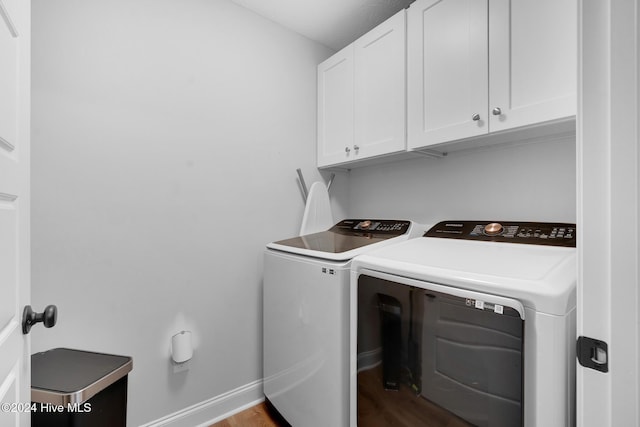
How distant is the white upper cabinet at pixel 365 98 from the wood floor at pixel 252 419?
170 cm

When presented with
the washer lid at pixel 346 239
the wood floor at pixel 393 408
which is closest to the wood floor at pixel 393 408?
the wood floor at pixel 393 408

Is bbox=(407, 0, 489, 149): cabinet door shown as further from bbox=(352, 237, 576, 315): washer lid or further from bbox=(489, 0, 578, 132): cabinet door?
bbox=(352, 237, 576, 315): washer lid

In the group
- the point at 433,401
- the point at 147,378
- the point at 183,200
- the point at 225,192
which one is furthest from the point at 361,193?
the point at 147,378

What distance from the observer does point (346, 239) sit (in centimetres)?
176

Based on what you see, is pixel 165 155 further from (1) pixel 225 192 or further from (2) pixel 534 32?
(2) pixel 534 32

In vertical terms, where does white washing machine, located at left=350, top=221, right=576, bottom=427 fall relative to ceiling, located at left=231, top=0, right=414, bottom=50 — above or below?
below

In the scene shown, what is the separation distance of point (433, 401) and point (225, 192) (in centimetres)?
149

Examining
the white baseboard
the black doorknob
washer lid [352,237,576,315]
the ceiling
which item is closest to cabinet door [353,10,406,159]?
the ceiling

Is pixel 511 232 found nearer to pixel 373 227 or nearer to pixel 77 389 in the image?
pixel 373 227

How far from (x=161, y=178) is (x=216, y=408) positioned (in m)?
1.40

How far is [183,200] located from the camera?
1.65m

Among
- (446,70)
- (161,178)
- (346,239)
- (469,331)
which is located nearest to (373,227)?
(346,239)

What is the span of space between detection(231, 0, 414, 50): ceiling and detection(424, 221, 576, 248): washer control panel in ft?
4.73

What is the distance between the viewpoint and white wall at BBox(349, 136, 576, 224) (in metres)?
1.35
